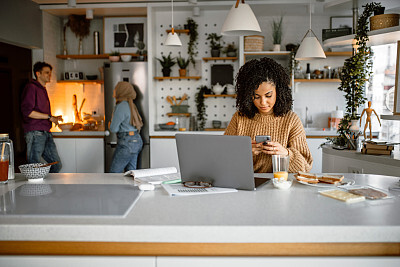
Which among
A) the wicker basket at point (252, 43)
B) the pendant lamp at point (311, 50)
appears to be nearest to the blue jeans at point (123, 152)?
the wicker basket at point (252, 43)

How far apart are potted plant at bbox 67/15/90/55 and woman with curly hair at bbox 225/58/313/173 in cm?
412

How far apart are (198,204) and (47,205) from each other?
601 mm

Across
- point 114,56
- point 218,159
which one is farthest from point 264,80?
point 114,56

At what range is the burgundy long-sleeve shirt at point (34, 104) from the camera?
446cm

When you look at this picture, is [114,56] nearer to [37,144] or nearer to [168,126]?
[168,126]

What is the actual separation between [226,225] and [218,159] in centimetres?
48

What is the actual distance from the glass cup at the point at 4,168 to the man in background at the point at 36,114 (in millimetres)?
2816

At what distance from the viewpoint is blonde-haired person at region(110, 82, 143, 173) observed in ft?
14.9

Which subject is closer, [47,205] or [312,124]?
[47,205]

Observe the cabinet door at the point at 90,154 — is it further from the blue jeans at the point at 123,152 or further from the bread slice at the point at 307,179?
the bread slice at the point at 307,179

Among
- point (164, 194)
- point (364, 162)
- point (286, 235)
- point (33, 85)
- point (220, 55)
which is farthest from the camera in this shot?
point (220, 55)

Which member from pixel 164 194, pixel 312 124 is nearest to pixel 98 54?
pixel 312 124

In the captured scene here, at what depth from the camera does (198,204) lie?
1474 millimetres

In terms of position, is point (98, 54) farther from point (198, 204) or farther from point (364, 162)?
point (198, 204)
